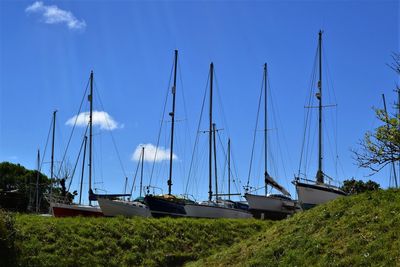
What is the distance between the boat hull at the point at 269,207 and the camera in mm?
38594

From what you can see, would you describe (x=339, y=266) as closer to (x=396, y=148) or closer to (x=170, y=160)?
(x=396, y=148)

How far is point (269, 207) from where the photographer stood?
38.9 meters

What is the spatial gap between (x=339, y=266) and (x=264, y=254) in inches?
137

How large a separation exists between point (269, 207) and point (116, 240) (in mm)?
18758

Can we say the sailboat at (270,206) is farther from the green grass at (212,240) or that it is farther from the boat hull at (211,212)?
the green grass at (212,240)

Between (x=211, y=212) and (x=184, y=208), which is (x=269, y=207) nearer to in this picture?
(x=211, y=212)

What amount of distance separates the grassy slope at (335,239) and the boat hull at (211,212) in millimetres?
14557

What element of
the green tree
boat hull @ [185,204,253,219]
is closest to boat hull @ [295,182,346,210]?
boat hull @ [185,204,253,219]

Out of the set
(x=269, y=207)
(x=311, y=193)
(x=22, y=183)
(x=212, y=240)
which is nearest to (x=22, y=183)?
(x=22, y=183)

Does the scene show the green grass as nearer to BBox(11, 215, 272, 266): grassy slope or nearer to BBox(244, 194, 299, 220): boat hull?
BBox(11, 215, 272, 266): grassy slope

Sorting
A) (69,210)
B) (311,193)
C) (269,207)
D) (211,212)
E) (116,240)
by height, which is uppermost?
(311,193)

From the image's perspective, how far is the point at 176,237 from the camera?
2480 centimetres

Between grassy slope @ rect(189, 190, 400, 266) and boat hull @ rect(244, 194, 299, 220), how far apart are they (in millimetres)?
17545

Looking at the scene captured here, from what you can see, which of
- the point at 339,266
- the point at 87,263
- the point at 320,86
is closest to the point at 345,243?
the point at 339,266
